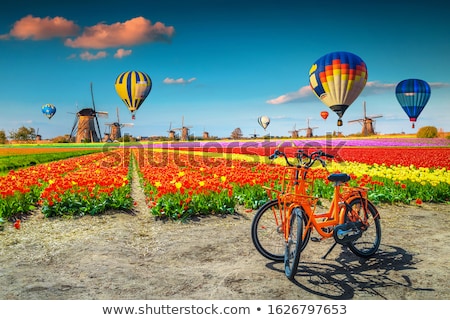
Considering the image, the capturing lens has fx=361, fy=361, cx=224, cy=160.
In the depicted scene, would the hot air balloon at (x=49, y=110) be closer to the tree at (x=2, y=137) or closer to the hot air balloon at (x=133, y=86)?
the tree at (x=2, y=137)

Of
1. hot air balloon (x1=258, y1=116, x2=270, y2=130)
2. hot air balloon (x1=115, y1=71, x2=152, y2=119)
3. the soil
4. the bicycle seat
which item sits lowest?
the soil

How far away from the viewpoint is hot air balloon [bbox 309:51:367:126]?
64.6ft

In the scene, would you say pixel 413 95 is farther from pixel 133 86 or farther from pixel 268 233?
pixel 268 233

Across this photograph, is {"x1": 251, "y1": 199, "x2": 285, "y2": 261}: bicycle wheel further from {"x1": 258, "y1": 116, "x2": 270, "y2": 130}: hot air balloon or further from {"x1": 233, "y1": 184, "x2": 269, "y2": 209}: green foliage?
{"x1": 258, "y1": 116, "x2": 270, "y2": 130}: hot air balloon

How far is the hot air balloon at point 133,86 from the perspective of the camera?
30625 millimetres

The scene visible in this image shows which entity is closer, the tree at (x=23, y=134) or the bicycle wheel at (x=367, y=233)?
the bicycle wheel at (x=367, y=233)

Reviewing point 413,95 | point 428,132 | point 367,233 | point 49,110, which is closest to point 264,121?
point 428,132

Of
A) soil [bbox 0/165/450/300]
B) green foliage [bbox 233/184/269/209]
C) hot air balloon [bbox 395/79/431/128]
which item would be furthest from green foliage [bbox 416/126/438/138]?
green foliage [bbox 233/184/269/209]

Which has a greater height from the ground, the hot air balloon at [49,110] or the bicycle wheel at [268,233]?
the hot air balloon at [49,110]

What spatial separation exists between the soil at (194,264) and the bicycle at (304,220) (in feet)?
0.71

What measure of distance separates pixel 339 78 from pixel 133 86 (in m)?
17.9

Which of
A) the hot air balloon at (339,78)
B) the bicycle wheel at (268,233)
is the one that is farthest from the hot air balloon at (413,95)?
the bicycle wheel at (268,233)

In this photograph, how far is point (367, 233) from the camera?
4945 mm
